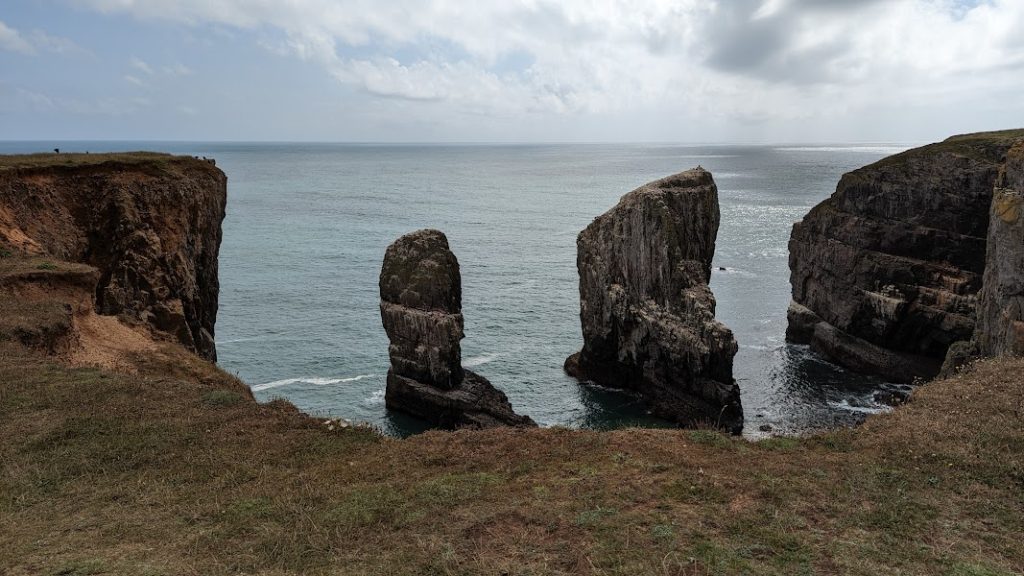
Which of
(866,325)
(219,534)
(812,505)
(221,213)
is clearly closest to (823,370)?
(866,325)

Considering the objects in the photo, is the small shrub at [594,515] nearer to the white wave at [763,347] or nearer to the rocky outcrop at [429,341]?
the rocky outcrop at [429,341]

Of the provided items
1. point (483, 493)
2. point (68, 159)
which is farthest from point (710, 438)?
point (68, 159)

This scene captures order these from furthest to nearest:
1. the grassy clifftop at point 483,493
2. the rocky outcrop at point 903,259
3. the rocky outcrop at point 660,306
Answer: the rocky outcrop at point 903,259 → the rocky outcrop at point 660,306 → the grassy clifftop at point 483,493

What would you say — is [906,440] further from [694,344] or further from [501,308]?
[501,308]

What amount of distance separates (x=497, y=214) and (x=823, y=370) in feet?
264

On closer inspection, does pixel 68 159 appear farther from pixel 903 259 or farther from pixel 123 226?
pixel 903 259

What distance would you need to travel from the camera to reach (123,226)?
34344 mm

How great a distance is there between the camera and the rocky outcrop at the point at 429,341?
42.2 m

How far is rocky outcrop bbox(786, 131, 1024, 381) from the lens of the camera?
48.9m

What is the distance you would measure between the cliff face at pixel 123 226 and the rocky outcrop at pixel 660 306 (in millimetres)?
27832

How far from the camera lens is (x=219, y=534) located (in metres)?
12.7

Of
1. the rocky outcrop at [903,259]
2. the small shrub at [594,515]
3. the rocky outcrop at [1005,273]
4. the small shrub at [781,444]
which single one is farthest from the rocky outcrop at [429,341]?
the rocky outcrop at [903,259]

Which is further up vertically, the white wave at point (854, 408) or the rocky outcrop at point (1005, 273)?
the rocky outcrop at point (1005, 273)

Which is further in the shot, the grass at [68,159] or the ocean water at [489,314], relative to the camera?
the ocean water at [489,314]
